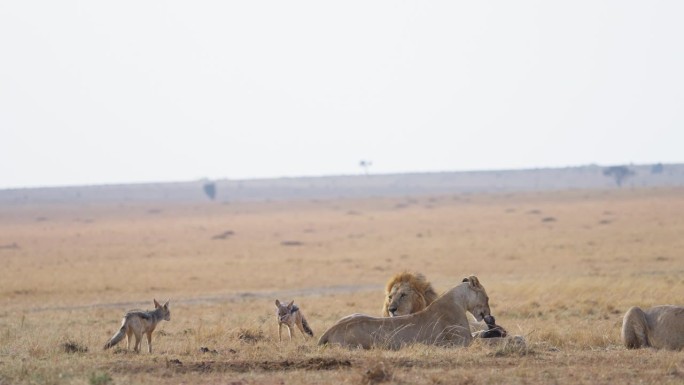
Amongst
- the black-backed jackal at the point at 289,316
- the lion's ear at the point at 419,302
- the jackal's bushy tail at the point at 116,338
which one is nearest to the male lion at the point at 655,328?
the lion's ear at the point at 419,302

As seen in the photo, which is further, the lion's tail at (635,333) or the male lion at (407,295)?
the male lion at (407,295)

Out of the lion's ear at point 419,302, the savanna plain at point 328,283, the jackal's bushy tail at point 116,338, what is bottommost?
the savanna plain at point 328,283

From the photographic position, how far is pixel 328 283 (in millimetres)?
32875

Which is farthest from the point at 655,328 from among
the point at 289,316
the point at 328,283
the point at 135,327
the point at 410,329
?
the point at 328,283

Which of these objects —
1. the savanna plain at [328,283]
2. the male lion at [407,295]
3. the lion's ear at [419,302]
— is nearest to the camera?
the savanna plain at [328,283]

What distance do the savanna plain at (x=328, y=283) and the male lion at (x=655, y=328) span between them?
0.31 meters

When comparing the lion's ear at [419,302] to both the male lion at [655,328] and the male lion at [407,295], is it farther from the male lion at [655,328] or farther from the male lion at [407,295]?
the male lion at [655,328]

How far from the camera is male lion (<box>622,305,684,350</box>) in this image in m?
12.3

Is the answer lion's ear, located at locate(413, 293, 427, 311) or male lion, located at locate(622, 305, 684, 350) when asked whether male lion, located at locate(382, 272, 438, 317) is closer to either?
lion's ear, located at locate(413, 293, 427, 311)

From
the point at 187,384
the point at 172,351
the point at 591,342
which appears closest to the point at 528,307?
the point at 591,342

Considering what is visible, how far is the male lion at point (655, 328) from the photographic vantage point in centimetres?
1232

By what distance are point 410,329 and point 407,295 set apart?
1591 mm

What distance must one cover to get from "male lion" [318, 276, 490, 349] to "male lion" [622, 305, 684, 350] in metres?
1.88

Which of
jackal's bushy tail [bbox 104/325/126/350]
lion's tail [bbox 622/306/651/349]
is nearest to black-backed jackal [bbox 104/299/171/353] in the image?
jackal's bushy tail [bbox 104/325/126/350]
